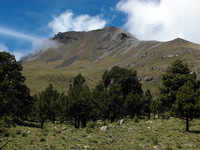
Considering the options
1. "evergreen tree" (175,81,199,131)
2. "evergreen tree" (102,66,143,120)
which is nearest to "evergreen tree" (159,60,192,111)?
"evergreen tree" (102,66,143,120)

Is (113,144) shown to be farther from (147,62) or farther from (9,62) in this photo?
(147,62)

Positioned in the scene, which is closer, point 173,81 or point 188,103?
point 188,103

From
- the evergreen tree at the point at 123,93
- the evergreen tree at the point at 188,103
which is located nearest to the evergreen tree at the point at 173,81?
the evergreen tree at the point at 123,93

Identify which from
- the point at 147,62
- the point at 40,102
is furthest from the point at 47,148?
the point at 147,62

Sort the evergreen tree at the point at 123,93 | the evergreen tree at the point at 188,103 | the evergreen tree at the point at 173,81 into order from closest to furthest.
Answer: the evergreen tree at the point at 188,103 < the evergreen tree at the point at 173,81 < the evergreen tree at the point at 123,93

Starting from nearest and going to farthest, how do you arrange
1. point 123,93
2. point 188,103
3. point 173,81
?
point 188,103, point 173,81, point 123,93

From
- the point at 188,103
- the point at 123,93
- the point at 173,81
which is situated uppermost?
the point at 173,81

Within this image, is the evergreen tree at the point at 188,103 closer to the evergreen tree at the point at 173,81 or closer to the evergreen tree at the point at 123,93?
the evergreen tree at the point at 173,81

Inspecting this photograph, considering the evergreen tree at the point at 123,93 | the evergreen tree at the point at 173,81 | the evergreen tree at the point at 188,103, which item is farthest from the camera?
the evergreen tree at the point at 123,93

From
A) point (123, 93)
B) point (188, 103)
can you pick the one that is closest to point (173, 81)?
point (188, 103)

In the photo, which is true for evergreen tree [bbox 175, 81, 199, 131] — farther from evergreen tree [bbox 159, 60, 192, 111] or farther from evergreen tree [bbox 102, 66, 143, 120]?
evergreen tree [bbox 102, 66, 143, 120]

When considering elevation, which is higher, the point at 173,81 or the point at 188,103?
the point at 173,81

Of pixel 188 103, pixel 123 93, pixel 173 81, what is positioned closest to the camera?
pixel 188 103

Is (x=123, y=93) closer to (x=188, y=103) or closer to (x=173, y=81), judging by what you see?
(x=173, y=81)
